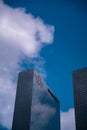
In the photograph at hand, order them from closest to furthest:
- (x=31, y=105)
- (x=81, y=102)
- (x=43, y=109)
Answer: (x=31, y=105) → (x=43, y=109) → (x=81, y=102)

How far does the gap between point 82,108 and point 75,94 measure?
16.9m

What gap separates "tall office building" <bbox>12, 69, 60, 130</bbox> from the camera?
110 m

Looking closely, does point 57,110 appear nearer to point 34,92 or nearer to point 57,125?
point 57,125

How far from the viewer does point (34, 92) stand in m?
123

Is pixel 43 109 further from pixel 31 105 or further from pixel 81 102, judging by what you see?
pixel 81 102

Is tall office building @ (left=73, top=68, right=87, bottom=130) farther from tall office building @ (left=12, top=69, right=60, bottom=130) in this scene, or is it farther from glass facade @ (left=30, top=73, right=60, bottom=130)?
tall office building @ (left=12, top=69, right=60, bottom=130)

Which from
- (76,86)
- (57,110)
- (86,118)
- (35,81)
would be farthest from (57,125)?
(35,81)

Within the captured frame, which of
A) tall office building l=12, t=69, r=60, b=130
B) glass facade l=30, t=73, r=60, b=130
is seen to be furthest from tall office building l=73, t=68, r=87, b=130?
tall office building l=12, t=69, r=60, b=130

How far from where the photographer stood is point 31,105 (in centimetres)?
11294

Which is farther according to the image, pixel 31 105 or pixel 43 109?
pixel 43 109

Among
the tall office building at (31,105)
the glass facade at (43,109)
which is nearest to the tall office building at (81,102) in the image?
the glass facade at (43,109)

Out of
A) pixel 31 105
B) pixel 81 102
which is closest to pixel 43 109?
pixel 31 105

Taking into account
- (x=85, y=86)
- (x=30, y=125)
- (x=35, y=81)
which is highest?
(x=85, y=86)

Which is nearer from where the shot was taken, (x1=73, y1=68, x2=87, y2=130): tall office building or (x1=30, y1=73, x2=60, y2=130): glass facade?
(x1=30, y1=73, x2=60, y2=130): glass facade
